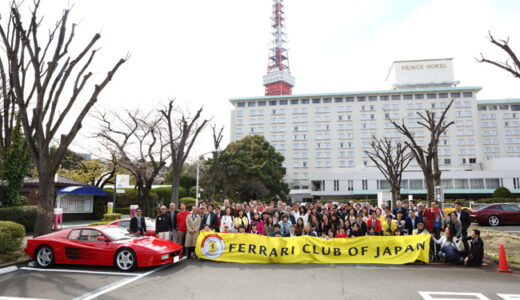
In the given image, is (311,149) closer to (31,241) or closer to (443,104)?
(443,104)

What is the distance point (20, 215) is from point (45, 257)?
9860mm

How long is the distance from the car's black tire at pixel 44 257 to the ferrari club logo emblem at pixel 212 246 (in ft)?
13.8

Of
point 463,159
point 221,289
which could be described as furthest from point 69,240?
point 463,159

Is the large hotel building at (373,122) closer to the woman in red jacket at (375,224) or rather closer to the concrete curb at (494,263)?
the woman in red jacket at (375,224)

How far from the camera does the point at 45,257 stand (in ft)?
30.8

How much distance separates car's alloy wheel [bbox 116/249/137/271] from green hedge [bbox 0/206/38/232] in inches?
455

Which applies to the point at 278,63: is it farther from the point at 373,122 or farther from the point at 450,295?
the point at 450,295

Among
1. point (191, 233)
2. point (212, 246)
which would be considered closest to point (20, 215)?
point (191, 233)

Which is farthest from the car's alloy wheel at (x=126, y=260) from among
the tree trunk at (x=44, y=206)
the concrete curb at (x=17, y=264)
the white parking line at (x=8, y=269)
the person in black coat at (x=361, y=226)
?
the person in black coat at (x=361, y=226)

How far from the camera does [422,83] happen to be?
8656cm

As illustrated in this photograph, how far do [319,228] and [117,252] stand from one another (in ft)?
22.7

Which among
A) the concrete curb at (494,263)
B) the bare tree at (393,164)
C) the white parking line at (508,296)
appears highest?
the bare tree at (393,164)

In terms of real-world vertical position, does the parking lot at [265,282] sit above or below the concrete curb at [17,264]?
below

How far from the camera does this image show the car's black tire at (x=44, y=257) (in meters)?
9.34
